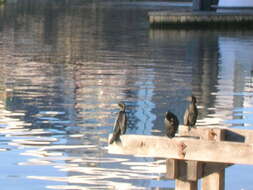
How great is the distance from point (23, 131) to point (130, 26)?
34.3m

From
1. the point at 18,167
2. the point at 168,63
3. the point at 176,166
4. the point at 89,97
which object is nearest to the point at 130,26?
the point at 168,63

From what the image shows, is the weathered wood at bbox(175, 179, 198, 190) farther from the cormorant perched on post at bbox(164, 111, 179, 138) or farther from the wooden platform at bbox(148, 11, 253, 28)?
the wooden platform at bbox(148, 11, 253, 28)

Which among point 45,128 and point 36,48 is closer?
point 45,128

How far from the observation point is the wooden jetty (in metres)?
6.38

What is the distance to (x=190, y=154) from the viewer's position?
647cm

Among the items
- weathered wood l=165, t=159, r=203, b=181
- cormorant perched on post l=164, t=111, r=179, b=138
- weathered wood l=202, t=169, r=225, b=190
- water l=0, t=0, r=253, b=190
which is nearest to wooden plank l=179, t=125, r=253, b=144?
weathered wood l=202, t=169, r=225, b=190

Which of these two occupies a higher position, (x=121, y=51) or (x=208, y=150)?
(x=208, y=150)

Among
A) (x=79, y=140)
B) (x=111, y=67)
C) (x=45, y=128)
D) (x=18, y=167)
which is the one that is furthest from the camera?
(x=111, y=67)

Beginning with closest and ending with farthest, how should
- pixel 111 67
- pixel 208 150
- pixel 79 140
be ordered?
pixel 208 150
pixel 79 140
pixel 111 67

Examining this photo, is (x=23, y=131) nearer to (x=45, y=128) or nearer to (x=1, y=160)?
(x=45, y=128)

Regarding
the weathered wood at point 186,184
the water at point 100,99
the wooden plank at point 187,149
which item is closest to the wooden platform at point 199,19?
the water at point 100,99

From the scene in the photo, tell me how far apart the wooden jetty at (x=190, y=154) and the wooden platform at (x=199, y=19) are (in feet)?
113

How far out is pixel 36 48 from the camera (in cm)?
2927

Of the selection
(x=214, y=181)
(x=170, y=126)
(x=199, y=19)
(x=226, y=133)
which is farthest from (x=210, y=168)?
(x=199, y=19)
